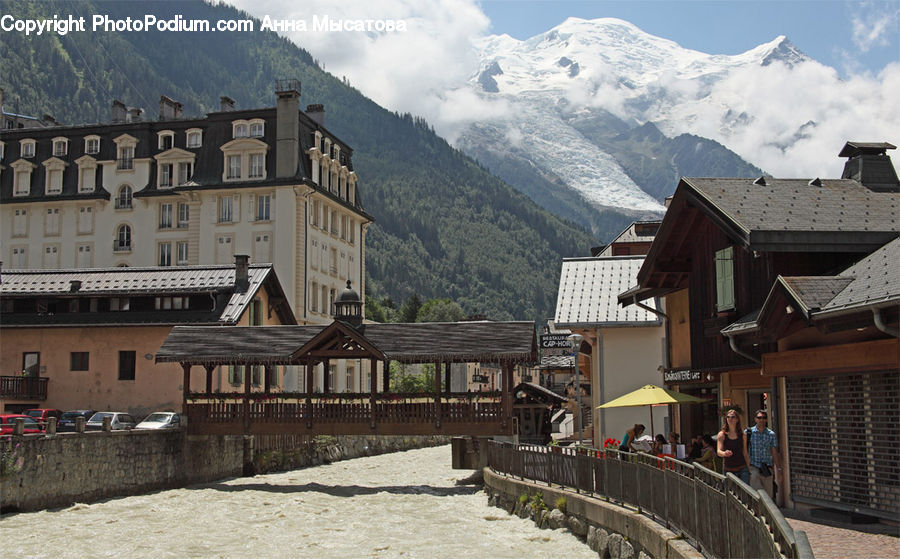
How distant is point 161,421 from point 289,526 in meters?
13.5

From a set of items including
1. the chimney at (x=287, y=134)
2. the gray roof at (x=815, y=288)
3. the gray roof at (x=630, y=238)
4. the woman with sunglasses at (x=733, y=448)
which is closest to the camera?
the woman with sunglasses at (x=733, y=448)

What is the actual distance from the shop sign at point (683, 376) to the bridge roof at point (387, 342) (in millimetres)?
6864

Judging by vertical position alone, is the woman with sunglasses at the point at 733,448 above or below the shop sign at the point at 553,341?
below

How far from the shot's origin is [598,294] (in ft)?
113

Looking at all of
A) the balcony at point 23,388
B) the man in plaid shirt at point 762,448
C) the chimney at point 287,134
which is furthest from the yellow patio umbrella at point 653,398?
the chimney at point 287,134

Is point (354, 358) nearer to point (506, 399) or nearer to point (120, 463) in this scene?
point (506, 399)

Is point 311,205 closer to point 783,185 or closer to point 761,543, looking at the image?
point 783,185

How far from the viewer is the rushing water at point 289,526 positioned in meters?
21.7

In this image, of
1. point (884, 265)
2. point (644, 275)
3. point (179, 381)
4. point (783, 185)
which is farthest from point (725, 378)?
point (179, 381)

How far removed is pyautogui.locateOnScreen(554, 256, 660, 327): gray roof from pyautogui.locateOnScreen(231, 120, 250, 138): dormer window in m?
32.1

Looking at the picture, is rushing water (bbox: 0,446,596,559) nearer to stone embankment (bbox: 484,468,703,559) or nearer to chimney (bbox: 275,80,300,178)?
stone embankment (bbox: 484,468,703,559)

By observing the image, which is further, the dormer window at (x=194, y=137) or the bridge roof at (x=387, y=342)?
the dormer window at (x=194, y=137)

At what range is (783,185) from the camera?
66.7ft

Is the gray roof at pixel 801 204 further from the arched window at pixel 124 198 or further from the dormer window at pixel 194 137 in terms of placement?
the arched window at pixel 124 198
